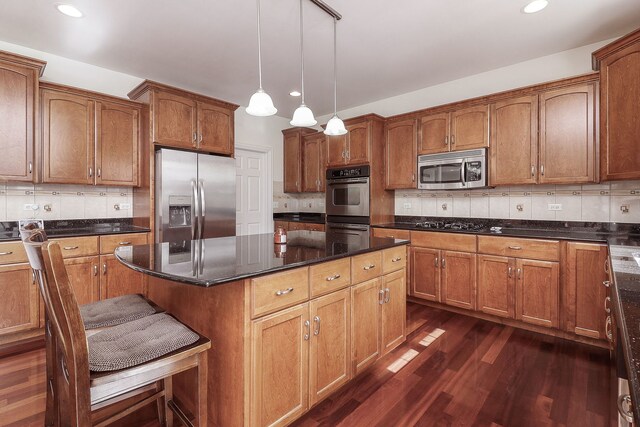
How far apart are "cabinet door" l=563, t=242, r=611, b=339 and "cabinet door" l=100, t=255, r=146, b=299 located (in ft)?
13.0

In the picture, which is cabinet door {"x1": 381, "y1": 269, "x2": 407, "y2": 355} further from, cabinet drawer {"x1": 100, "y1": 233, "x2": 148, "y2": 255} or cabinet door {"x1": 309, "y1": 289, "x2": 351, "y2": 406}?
cabinet drawer {"x1": 100, "y1": 233, "x2": 148, "y2": 255}

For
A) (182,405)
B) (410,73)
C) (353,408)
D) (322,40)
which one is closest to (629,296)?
(353,408)

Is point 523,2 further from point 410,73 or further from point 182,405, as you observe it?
point 182,405

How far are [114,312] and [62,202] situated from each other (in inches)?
96.6

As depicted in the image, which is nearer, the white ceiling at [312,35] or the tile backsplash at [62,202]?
the white ceiling at [312,35]

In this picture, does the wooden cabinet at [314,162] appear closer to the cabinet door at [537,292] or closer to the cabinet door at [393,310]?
the cabinet door at [393,310]

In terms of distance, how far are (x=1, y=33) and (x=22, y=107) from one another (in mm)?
742

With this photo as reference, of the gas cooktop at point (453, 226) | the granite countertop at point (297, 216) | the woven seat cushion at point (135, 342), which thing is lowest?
the woven seat cushion at point (135, 342)

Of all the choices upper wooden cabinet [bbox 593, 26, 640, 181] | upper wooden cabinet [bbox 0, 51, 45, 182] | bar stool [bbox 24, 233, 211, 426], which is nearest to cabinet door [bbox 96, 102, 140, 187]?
upper wooden cabinet [bbox 0, 51, 45, 182]

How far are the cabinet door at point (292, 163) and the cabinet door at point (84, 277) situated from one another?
298 cm

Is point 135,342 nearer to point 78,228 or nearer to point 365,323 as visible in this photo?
point 365,323

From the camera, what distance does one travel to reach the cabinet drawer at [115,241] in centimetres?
291

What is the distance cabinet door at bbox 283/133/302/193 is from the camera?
5.11 m

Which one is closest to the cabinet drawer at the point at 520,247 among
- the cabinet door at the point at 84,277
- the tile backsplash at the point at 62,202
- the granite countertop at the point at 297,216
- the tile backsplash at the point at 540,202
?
the tile backsplash at the point at 540,202
